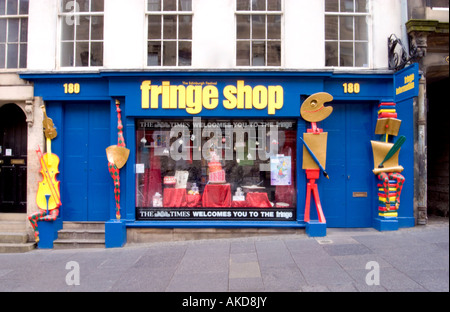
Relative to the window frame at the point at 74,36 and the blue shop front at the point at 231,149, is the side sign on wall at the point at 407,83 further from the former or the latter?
the window frame at the point at 74,36

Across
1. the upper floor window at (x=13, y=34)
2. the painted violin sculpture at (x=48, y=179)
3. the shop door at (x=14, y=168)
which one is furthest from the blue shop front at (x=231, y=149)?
the shop door at (x=14, y=168)

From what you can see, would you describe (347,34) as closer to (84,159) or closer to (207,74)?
(207,74)

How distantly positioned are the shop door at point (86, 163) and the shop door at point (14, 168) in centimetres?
127

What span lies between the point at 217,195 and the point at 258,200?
3.39 ft

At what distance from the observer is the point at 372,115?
8.23 meters

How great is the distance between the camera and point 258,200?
8195mm

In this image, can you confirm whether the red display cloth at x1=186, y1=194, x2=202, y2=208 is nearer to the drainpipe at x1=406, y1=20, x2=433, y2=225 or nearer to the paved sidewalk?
the paved sidewalk

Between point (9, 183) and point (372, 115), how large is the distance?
9.56 metres

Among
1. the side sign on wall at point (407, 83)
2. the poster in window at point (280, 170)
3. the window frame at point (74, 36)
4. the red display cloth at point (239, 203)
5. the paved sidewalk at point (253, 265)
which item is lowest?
the paved sidewalk at point (253, 265)

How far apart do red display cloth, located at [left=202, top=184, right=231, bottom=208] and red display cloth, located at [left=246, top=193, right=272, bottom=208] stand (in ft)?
1.72

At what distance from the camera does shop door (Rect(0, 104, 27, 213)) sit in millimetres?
8617

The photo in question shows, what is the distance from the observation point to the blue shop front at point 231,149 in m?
7.79

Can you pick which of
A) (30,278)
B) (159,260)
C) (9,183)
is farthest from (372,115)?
(9,183)

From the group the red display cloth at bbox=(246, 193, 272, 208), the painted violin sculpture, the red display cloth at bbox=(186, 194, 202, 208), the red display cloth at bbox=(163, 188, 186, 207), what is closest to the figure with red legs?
the red display cloth at bbox=(246, 193, 272, 208)
